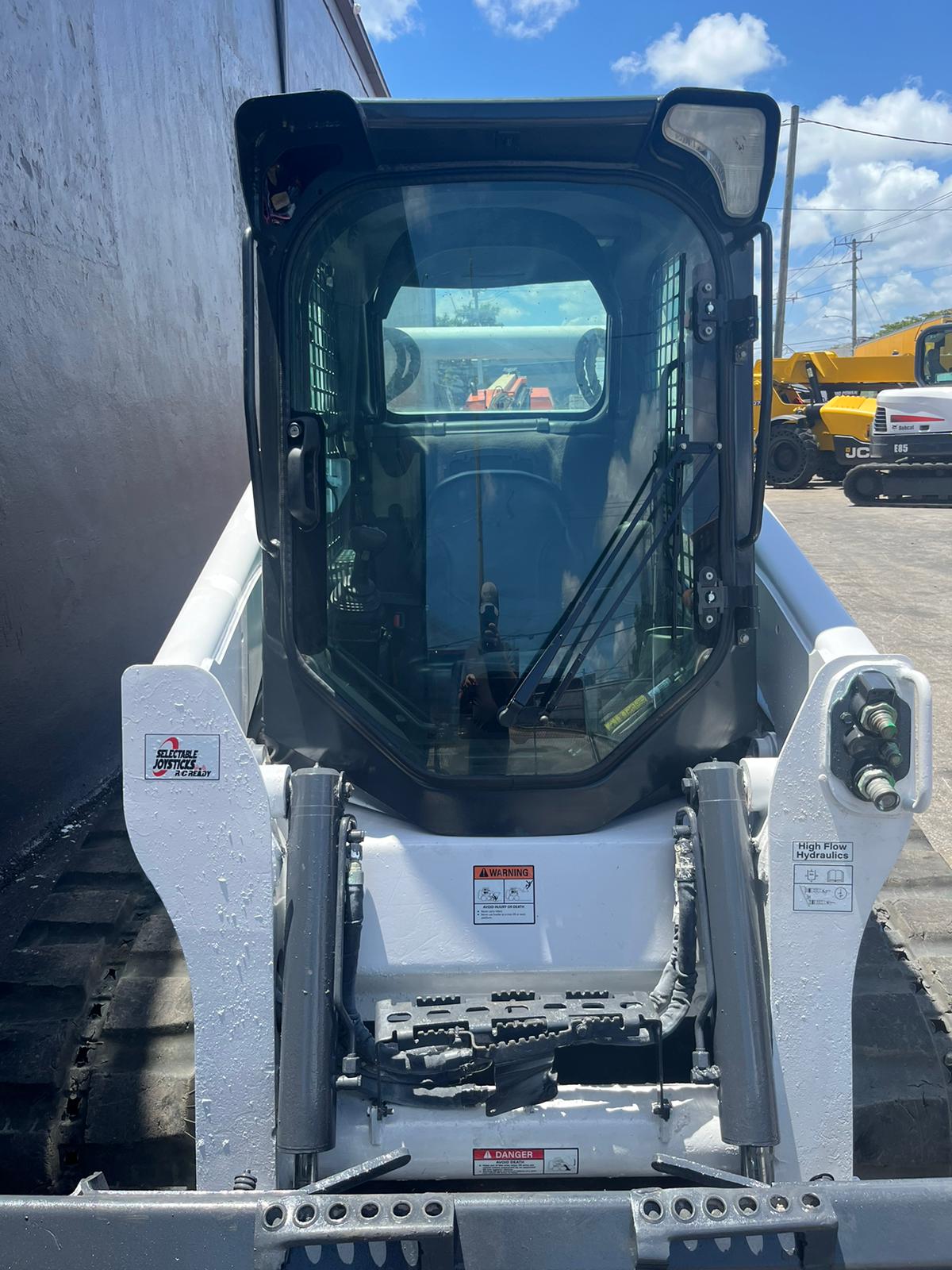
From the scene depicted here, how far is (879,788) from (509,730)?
35.9 inches

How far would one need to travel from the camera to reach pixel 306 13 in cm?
1084

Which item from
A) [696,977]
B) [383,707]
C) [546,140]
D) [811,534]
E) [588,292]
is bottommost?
[811,534]

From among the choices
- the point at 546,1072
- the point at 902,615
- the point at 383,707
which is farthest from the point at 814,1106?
the point at 902,615

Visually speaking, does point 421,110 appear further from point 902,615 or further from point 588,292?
point 902,615

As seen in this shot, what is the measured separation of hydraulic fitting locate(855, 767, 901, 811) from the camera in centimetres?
216

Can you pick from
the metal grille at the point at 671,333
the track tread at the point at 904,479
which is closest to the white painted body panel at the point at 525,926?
the metal grille at the point at 671,333

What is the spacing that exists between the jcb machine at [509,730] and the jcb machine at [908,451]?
1473 cm

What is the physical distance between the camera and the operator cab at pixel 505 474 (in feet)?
8.02

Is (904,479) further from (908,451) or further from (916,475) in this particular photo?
(908,451)

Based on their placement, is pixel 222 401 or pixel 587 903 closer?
pixel 587 903

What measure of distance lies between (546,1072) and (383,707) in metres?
0.99

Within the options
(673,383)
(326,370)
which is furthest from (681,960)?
(326,370)

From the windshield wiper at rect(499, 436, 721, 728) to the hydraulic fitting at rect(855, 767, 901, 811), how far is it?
→ 2.44 feet

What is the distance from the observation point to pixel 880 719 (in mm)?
2158
